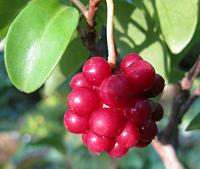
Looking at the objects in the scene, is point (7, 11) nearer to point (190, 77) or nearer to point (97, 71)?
point (97, 71)

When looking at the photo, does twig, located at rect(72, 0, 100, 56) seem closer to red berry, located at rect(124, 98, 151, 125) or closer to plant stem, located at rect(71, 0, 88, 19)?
plant stem, located at rect(71, 0, 88, 19)

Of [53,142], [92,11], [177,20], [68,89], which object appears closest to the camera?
[92,11]

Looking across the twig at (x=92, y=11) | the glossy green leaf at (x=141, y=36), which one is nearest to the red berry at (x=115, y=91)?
the twig at (x=92, y=11)

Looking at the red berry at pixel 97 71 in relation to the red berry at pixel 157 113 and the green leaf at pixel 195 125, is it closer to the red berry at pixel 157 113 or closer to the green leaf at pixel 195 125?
the red berry at pixel 157 113

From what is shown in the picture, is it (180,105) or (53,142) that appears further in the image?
(53,142)

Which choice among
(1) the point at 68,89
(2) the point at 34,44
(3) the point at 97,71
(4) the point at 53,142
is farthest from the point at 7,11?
(4) the point at 53,142

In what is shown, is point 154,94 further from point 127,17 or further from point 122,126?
point 127,17

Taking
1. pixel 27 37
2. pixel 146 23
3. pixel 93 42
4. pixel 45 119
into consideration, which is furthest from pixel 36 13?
pixel 45 119
